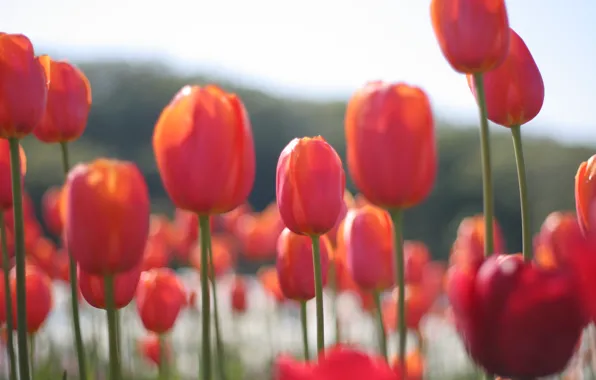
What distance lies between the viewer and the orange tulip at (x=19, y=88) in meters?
0.94

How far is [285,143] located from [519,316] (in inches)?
319

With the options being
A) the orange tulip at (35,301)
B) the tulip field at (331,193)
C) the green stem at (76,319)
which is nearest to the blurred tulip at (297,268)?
the tulip field at (331,193)

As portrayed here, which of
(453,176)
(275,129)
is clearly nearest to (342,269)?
(453,176)

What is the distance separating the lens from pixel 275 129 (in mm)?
9375

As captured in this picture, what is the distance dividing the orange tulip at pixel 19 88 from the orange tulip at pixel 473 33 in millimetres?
516

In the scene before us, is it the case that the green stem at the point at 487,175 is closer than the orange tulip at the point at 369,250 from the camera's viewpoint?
Yes

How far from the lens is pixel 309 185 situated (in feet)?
3.13

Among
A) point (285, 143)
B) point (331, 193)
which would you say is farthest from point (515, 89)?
point (285, 143)

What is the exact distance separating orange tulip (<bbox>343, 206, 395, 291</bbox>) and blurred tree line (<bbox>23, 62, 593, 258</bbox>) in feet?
18.4

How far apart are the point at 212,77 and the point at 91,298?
385 inches

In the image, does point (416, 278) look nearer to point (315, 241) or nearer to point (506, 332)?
point (315, 241)

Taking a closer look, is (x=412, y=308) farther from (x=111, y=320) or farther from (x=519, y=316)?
(x=519, y=316)

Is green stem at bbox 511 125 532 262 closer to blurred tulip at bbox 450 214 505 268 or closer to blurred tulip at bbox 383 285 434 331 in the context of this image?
blurred tulip at bbox 450 214 505 268

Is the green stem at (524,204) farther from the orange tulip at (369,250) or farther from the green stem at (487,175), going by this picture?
the orange tulip at (369,250)
